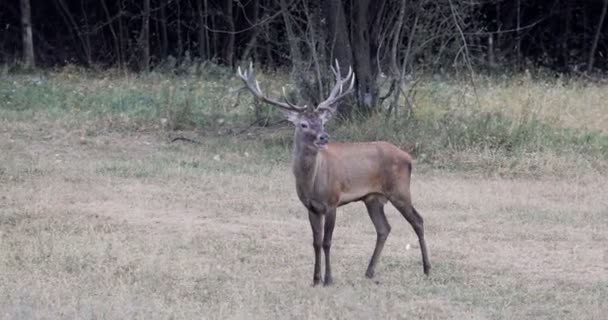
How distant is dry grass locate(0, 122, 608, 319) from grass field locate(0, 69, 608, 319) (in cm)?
2

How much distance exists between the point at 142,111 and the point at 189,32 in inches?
405

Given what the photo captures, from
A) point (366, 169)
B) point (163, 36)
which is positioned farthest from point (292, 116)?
point (163, 36)

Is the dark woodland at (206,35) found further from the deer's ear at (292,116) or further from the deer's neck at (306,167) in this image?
the deer's neck at (306,167)

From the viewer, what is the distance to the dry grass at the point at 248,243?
7.79m

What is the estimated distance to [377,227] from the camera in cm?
890

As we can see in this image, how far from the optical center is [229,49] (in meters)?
24.8

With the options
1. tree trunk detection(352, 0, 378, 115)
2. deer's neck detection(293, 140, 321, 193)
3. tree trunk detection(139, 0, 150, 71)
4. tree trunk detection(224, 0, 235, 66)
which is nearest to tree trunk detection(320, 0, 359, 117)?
tree trunk detection(352, 0, 378, 115)

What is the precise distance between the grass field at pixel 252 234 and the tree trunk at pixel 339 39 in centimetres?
64

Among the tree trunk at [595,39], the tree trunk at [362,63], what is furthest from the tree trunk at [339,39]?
the tree trunk at [595,39]

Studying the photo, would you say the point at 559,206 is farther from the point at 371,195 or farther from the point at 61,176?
the point at 61,176

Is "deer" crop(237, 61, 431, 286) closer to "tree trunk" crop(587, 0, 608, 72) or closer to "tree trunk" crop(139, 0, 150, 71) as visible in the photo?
"tree trunk" crop(139, 0, 150, 71)

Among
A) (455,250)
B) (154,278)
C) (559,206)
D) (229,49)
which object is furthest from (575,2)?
(154,278)

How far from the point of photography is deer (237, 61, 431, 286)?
840 centimetres

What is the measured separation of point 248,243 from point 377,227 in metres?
1.31
